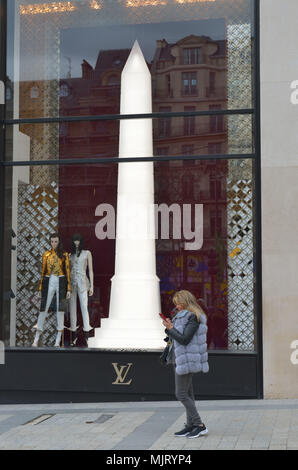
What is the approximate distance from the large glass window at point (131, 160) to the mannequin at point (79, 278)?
96 millimetres

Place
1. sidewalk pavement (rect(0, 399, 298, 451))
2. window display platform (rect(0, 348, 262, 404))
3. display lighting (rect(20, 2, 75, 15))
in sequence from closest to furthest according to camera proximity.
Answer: sidewalk pavement (rect(0, 399, 298, 451)) → window display platform (rect(0, 348, 262, 404)) → display lighting (rect(20, 2, 75, 15))

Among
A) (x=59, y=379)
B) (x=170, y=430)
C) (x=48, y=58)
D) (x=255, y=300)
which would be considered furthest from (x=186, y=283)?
(x=48, y=58)

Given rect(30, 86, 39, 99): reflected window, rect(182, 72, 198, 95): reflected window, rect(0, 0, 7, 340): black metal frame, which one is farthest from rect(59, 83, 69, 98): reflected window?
rect(182, 72, 198, 95): reflected window

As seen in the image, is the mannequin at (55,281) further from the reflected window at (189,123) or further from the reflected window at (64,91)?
the reflected window at (189,123)

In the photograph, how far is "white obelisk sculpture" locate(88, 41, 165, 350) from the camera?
11.0 meters

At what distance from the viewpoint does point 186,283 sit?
10.8 metres

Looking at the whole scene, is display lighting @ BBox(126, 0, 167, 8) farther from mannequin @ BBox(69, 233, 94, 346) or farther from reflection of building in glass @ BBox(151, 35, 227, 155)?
mannequin @ BBox(69, 233, 94, 346)

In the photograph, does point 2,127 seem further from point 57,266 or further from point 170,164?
point 170,164

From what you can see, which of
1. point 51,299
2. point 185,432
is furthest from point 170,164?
point 185,432

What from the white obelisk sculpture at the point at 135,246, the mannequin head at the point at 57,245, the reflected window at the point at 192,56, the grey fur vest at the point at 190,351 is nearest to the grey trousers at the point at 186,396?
the grey fur vest at the point at 190,351

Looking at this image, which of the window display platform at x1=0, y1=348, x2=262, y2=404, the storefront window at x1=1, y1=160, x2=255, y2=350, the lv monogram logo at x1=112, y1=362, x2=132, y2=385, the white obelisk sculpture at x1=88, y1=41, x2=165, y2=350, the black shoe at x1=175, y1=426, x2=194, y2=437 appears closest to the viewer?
the black shoe at x1=175, y1=426, x2=194, y2=437

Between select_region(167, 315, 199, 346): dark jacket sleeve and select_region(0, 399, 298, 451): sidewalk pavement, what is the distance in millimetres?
1078

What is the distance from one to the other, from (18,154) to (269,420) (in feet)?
19.2

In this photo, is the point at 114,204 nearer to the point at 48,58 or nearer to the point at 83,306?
the point at 83,306
